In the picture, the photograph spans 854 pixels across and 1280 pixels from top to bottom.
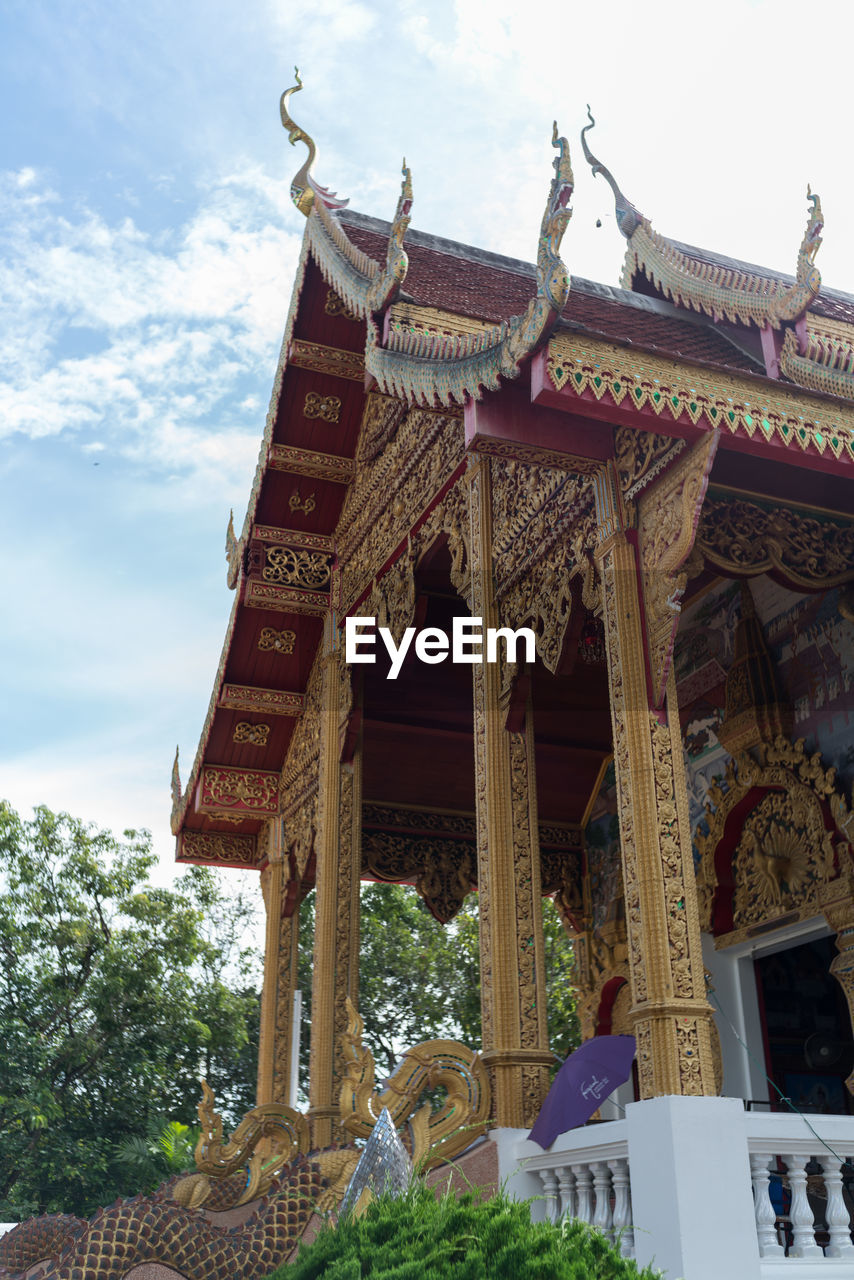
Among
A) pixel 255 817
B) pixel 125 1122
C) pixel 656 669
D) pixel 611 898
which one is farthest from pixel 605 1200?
pixel 125 1122

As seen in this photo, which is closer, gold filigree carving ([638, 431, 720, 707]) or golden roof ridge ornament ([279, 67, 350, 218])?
gold filigree carving ([638, 431, 720, 707])

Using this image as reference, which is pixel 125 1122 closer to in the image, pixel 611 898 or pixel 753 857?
pixel 611 898

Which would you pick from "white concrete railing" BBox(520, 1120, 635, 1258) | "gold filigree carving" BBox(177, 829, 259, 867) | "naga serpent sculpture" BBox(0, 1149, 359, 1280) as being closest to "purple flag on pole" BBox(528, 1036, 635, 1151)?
"white concrete railing" BBox(520, 1120, 635, 1258)

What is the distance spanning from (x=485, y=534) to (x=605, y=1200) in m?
3.08

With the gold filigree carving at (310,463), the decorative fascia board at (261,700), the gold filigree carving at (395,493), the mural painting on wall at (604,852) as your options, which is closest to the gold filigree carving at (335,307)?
the gold filigree carving at (395,493)

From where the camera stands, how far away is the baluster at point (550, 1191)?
4559 mm

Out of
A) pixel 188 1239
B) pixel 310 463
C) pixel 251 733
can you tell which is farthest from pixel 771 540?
pixel 251 733

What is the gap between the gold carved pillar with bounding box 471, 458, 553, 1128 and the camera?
5031 mm

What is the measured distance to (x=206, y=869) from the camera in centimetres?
2111

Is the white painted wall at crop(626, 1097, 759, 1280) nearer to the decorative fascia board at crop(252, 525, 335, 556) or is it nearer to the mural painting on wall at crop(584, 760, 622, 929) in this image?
the decorative fascia board at crop(252, 525, 335, 556)

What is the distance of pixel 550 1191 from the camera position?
4.62 m

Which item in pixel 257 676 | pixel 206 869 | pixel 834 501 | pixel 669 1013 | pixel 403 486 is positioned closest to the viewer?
pixel 669 1013

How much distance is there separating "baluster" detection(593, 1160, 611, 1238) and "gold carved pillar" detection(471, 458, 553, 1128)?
25.4 inches

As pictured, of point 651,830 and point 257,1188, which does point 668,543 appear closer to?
point 651,830
